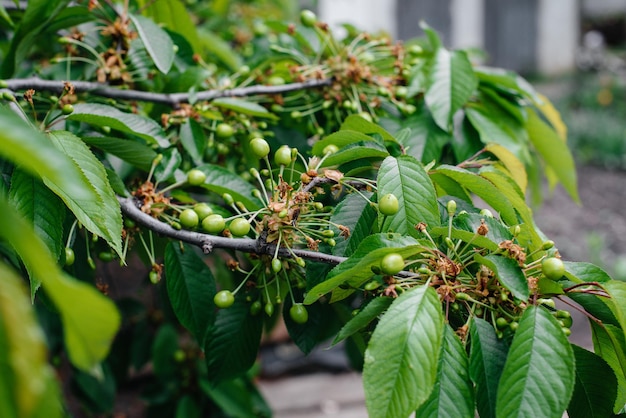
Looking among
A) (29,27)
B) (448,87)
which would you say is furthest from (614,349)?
(29,27)

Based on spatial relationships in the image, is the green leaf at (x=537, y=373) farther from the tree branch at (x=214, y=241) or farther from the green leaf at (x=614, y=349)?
the tree branch at (x=214, y=241)

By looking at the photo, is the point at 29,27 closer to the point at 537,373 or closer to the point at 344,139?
the point at 344,139

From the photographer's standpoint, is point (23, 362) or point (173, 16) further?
point (173, 16)

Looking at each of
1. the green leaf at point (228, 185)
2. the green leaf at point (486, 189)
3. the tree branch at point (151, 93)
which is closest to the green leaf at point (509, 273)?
the green leaf at point (486, 189)

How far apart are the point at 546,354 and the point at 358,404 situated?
288cm

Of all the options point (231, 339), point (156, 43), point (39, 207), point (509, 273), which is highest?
point (156, 43)

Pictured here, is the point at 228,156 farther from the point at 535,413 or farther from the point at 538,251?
the point at 535,413

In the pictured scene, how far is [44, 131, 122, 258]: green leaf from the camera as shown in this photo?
80cm

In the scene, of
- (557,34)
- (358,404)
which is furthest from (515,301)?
(557,34)

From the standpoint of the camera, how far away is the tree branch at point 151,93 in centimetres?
114

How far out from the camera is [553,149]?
145 cm

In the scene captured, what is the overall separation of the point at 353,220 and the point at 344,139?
0.49ft

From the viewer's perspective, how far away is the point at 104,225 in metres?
0.81

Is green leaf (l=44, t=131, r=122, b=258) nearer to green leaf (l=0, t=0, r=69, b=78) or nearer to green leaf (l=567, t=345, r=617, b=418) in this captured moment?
green leaf (l=0, t=0, r=69, b=78)
